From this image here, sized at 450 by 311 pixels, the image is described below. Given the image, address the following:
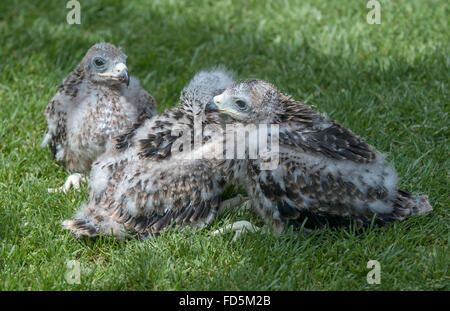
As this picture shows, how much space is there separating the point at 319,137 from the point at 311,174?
29 cm

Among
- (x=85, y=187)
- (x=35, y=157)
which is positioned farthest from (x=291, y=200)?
(x=35, y=157)

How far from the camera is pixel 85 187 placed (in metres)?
4.71

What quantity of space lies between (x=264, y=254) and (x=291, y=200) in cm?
43

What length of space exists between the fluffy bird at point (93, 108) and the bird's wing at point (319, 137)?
4.77 feet

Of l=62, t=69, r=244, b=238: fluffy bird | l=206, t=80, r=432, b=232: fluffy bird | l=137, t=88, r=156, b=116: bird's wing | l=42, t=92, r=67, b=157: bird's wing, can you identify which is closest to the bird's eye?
l=206, t=80, r=432, b=232: fluffy bird

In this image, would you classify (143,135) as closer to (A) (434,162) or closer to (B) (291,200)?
(B) (291,200)

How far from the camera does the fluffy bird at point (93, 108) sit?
4.76m

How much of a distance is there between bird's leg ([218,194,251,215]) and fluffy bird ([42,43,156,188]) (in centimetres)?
109

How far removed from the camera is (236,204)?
4469 mm
